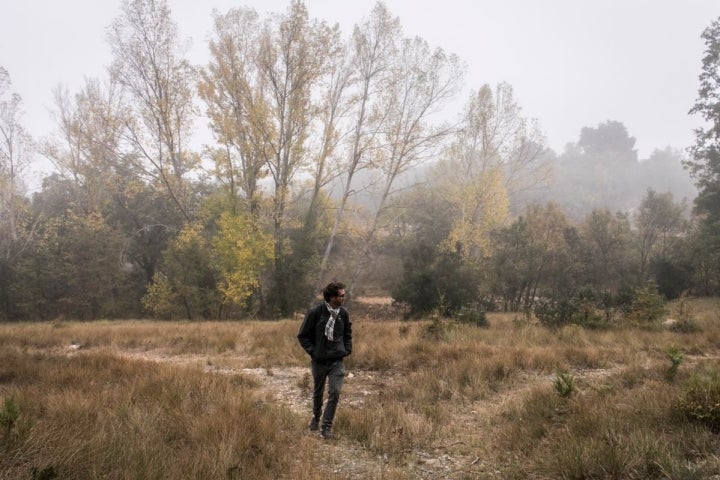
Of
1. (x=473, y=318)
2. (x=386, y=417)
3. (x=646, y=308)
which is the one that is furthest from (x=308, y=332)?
(x=646, y=308)

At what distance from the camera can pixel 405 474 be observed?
3.84 m

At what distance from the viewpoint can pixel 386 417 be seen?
17.4ft

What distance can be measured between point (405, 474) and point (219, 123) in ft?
63.6

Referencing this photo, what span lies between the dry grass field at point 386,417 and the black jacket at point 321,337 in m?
0.99

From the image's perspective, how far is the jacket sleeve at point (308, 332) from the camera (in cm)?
499

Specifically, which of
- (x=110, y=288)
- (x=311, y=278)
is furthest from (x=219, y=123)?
(x=110, y=288)

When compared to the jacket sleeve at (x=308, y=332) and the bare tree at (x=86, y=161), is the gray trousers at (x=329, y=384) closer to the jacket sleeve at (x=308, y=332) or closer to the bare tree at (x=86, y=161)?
the jacket sleeve at (x=308, y=332)

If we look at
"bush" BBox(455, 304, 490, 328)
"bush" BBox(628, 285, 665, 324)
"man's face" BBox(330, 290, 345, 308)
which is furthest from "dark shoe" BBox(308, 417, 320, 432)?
"bush" BBox(628, 285, 665, 324)

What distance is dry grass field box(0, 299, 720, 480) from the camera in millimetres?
3469

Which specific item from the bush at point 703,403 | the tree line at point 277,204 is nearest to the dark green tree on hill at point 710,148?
the tree line at point 277,204

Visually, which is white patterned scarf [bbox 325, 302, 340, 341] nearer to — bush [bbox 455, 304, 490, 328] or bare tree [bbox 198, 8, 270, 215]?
bush [bbox 455, 304, 490, 328]

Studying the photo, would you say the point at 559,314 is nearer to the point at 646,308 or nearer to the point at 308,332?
the point at 646,308

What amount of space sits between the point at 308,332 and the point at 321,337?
197 mm

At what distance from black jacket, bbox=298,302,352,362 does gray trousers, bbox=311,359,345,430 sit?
0.41ft
